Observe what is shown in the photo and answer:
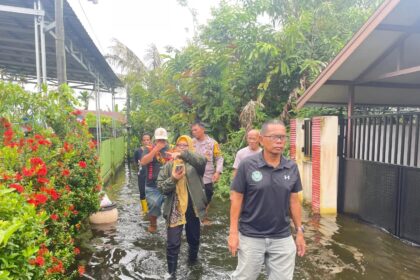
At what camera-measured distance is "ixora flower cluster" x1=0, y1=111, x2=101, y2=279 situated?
197 cm

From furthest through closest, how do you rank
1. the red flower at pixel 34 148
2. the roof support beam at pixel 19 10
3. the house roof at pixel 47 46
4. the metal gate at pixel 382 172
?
the house roof at pixel 47 46, the roof support beam at pixel 19 10, the metal gate at pixel 382 172, the red flower at pixel 34 148

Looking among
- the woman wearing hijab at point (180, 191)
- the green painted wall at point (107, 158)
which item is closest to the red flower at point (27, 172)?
the woman wearing hijab at point (180, 191)

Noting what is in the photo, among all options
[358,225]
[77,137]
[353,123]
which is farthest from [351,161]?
[77,137]

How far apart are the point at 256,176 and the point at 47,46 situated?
26.2 feet

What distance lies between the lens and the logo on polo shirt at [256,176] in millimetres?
3055

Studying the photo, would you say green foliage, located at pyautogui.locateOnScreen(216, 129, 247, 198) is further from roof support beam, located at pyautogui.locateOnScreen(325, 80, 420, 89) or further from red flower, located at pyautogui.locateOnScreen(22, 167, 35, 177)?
red flower, located at pyautogui.locateOnScreen(22, 167, 35, 177)

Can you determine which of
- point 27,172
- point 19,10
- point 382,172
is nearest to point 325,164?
point 382,172

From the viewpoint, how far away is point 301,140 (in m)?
8.81

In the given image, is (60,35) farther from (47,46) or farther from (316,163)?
(316,163)

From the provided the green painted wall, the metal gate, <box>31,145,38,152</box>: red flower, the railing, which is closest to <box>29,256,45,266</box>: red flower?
<box>31,145,38,152</box>: red flower

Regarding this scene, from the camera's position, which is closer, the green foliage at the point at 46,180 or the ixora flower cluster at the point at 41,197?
the ixora flower cluster at the point at 41,197

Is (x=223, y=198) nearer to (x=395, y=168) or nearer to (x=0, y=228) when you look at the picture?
(x=395, y=168)

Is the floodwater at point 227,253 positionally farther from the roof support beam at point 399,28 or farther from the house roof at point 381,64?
the roof support beam at point 399,28

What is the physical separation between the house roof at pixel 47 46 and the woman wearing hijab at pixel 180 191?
388 centimetres
